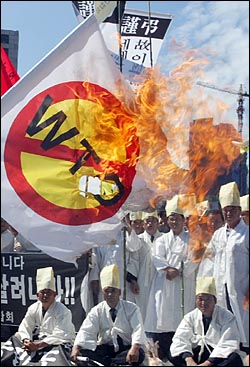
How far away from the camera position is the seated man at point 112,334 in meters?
3.72

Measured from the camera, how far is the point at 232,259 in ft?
12.1

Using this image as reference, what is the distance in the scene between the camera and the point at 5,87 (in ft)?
13.1

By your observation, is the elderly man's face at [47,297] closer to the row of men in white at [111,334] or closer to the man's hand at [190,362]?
the row of men in white at [111,334]

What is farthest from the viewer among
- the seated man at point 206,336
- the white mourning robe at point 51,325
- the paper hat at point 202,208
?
the white mourning robe at point 51,325

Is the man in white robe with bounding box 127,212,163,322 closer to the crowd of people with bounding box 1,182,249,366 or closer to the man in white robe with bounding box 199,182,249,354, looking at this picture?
the crowd of people with bounding box 1,182,249,366

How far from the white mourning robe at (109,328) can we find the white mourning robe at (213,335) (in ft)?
0.84

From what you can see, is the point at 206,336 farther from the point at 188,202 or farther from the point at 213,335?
the point at 188,202

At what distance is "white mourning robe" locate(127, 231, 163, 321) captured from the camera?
400 cm

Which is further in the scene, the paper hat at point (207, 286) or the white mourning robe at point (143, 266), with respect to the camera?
the white mourning robe at point (143, 266)

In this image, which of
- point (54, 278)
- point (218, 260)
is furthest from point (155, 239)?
point (54, 278)

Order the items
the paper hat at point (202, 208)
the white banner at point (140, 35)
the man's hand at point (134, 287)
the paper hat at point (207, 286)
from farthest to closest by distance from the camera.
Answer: the white banner at point (140, 35) < the man's hand at point (134, 287) < the paper hat at point (202, 208) < the paper hat at point (207, 286)

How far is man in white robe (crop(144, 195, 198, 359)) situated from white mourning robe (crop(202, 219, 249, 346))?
0.18 metres

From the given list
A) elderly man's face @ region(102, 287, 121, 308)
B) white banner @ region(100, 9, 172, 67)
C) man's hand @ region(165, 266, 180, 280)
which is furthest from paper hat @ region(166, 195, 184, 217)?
white banner @ region(100, 9, 172, 67)

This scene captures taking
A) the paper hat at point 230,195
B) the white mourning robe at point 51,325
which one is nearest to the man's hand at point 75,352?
the white mourning robe at point 51,325
